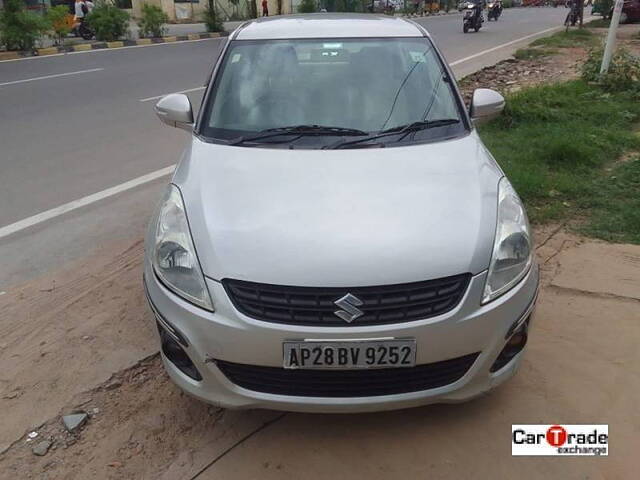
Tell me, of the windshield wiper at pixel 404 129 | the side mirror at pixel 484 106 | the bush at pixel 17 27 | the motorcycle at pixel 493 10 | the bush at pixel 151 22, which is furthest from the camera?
the motorcycle at pixel 493 10

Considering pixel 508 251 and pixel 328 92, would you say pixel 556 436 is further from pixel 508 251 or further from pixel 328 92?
pixel 328 92

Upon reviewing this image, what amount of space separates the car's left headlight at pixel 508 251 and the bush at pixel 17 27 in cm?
1747

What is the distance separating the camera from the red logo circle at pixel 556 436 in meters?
2.46

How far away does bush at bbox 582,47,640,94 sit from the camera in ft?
29.2

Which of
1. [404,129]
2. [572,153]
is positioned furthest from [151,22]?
[404,129]

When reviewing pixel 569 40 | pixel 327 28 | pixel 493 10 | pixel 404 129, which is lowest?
pixel 493 10

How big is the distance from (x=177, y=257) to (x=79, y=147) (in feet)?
16.3

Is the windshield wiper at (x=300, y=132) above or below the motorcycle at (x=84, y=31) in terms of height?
above

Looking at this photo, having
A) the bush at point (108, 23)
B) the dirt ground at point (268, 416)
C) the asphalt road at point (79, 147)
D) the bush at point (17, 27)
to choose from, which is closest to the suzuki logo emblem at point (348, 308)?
the dirt ground at point (268, 416)

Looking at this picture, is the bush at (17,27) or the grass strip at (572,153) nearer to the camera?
Answer: the grass strip at (572,153)

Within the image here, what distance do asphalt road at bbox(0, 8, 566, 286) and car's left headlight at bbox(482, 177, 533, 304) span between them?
9.77 ft

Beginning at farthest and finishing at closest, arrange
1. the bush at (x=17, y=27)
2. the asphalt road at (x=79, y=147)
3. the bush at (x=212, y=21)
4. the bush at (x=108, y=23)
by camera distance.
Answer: the bush at (x=212, y=21) < the bush at (x=108, y=23) < the bush at (x=17, y=27) < the asphalt road at (x=79, y=147)

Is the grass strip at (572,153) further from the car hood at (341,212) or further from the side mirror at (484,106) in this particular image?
the car hood at (341,212)

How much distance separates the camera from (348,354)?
214 centimetres
